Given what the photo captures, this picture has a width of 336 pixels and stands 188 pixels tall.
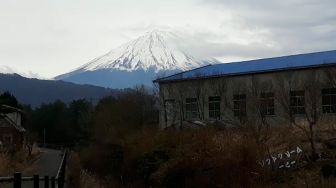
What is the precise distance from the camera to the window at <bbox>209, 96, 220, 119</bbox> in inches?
2143

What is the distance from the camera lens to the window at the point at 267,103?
43.7m

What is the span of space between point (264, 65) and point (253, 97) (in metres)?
8.03

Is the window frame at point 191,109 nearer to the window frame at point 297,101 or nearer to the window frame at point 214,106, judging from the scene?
the window frame at point 214,106

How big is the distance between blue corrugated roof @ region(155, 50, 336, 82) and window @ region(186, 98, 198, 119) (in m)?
2.37

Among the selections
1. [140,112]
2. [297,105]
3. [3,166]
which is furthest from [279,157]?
[140,112]

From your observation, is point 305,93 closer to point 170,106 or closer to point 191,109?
point 191,109

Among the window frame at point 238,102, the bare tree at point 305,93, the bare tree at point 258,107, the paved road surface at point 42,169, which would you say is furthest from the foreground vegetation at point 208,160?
the window frame at point 238,102

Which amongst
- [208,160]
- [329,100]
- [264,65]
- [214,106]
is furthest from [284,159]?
[214,106]

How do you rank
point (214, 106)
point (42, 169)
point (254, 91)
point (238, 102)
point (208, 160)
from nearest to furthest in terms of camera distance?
Result: point (208, 160) < point (42, 169) < point (254, 91) < point (238, 102) < point (214, 106)

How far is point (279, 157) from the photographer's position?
25.2 metres

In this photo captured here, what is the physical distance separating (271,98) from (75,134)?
72.5 metres

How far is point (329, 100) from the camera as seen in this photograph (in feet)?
147

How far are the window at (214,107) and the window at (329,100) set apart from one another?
12102 mm

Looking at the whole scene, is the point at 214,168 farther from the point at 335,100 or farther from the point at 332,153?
the point at 335,100
